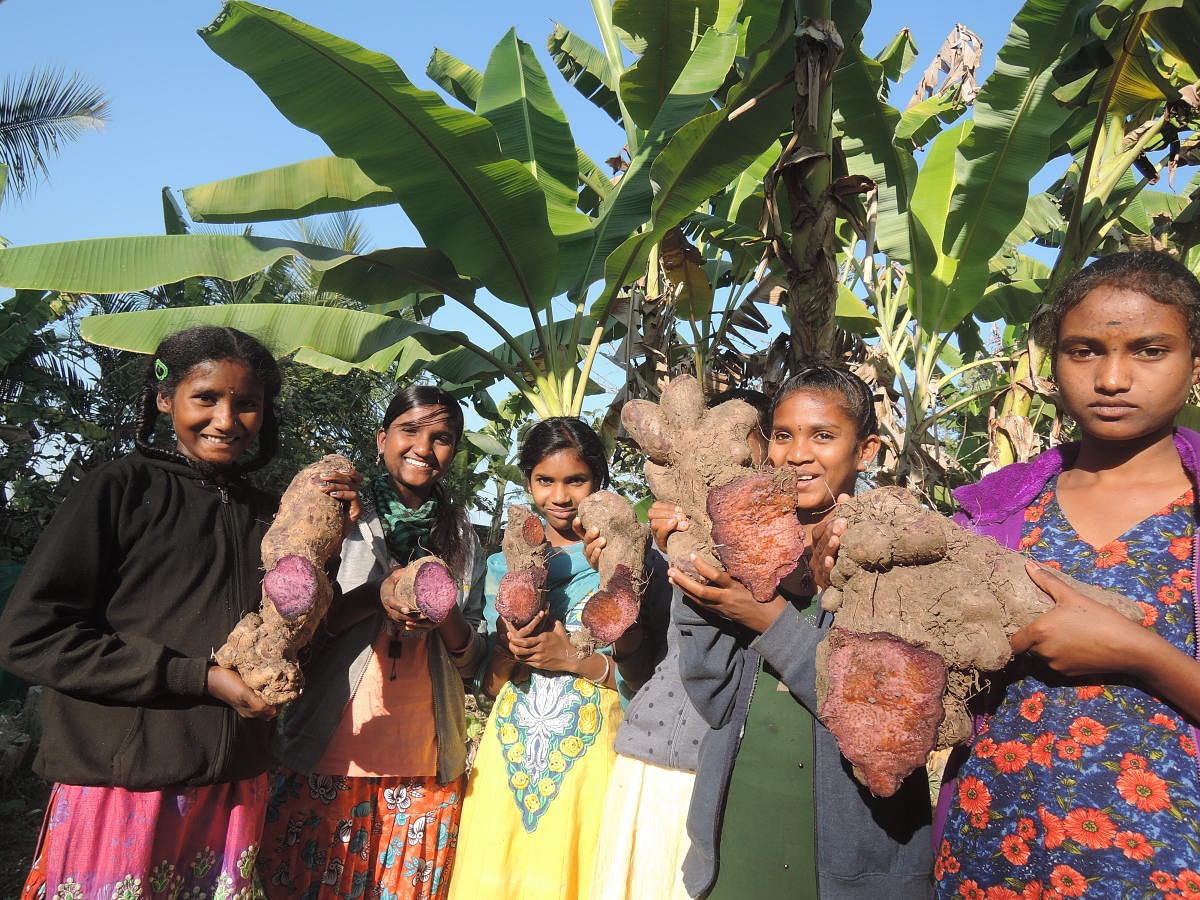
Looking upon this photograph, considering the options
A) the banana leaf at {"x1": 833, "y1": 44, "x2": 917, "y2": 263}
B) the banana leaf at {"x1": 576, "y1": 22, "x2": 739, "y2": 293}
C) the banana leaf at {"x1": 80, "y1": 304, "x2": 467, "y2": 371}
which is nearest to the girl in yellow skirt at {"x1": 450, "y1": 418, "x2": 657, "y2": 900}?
the banana leaf at {"x1": 576, "y1": 22, "x2": 739, "y2": 293}

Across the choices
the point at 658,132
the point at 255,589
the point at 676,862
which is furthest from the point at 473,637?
the point at 658,132

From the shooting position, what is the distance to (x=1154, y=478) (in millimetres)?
1475

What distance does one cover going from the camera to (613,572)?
2.15m

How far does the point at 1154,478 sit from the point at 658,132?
11.6 feet

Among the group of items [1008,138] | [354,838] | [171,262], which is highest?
[1008,138]

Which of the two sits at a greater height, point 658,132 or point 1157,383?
point 658,132

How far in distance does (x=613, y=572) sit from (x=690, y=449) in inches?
17.1

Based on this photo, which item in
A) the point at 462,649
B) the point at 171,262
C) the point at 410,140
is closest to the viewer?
the point at 462,649

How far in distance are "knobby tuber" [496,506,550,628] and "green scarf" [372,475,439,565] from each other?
0.29 meters

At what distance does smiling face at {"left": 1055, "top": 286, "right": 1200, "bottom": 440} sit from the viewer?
1.40 metres

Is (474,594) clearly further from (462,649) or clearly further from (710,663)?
(710,663)

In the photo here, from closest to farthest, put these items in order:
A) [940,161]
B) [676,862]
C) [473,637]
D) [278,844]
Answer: [676,862] < [278,844] < [473,637] < [940,161]

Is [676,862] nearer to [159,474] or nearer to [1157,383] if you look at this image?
[1157,383]

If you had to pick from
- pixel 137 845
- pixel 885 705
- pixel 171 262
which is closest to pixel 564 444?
pixel 885 705
